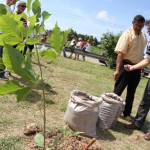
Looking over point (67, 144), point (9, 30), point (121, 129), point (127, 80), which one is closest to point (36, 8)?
point (9, 30)

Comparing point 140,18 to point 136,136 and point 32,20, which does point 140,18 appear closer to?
point 136,136

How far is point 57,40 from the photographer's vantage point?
1440 mm

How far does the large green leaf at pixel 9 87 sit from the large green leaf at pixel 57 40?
279mm

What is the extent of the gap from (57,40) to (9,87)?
34 centimetres

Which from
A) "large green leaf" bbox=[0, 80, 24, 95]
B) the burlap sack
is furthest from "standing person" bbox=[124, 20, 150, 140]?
"large green leaf" bbox=[0, 80, 24, 95]

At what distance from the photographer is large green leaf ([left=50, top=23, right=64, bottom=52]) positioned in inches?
55.9

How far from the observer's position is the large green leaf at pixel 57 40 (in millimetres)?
1419

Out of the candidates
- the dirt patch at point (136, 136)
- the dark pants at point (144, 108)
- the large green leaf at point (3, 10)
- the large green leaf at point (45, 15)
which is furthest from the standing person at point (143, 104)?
the large green leaf at point (3, 10)

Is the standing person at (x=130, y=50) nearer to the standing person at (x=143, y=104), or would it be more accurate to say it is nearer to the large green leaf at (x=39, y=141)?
the standing person at (x=143, y=104)

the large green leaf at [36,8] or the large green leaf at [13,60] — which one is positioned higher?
the large green leaf at [36,8]

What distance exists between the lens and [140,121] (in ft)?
16.6

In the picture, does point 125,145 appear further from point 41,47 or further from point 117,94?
point 41,47

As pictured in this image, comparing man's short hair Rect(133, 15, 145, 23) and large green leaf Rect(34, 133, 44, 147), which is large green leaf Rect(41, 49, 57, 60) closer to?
large green leaf Rect(34, 133, 44, 147)

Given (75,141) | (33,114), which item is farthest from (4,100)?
(75,141)
